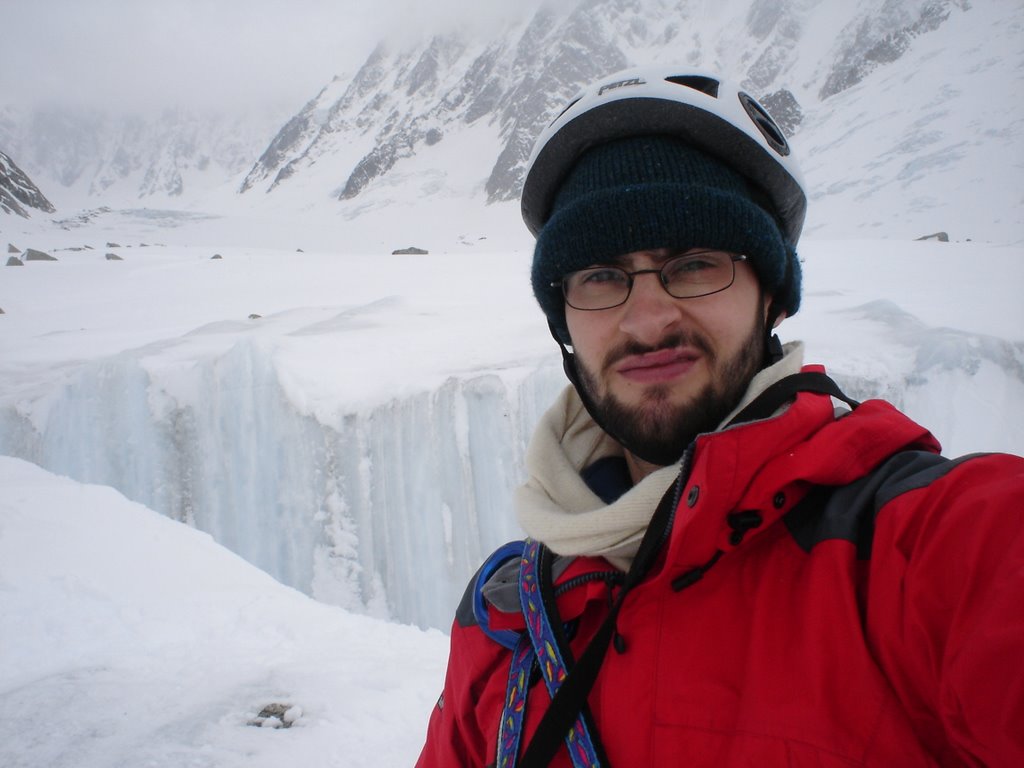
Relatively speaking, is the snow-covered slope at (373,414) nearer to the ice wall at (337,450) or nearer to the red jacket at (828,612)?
the ice wall at (337,450)

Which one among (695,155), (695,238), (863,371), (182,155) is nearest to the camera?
(695,238)

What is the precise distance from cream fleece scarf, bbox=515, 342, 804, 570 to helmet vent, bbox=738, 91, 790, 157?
→ 0.55 meters

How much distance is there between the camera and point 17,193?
1827 inches

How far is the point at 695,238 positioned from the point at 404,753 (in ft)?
8.66

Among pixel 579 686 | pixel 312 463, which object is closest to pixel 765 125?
pixel 579 686

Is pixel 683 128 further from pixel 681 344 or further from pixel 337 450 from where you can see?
pixel 337 450

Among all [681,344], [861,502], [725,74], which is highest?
[725,74]

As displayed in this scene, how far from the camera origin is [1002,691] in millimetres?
562

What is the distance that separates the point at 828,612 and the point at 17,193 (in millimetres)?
65320

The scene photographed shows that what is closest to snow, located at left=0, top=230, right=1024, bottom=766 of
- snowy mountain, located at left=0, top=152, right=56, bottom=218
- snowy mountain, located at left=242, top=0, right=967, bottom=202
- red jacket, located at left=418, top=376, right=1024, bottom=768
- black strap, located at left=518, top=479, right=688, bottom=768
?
black strap, located at left=518, top=479, right=688, bottom=768

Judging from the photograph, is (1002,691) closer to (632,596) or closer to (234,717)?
(632,596)

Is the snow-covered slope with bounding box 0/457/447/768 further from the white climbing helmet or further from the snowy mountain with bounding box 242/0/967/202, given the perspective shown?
the snowy mountain with bounding box 242/0/967/202

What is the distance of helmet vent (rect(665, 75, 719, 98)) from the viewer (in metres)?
1.43

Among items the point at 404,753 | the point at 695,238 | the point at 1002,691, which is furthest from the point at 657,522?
the point at 404,753
